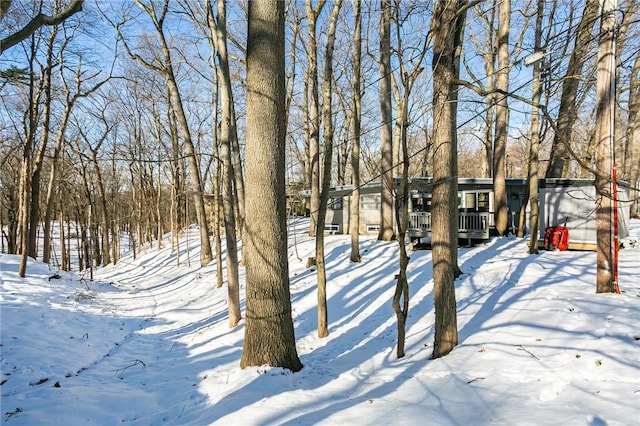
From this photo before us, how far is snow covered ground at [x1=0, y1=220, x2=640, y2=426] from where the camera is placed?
3.53 metres

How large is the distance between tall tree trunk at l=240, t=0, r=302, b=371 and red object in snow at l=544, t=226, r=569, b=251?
34.1 feet

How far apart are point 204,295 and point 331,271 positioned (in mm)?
4286

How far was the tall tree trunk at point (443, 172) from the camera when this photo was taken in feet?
16.9

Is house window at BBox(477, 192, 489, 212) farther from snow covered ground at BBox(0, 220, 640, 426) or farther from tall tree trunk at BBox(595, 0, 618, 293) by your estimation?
tall tree trunk at BBox(595, 0, 618, 293)

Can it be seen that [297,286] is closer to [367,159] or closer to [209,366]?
[209,366]

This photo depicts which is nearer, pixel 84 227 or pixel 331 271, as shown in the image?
pixel 331 271

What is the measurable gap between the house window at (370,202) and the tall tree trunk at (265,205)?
49.6ft

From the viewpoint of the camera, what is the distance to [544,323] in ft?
17.3

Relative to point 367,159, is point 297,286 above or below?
below

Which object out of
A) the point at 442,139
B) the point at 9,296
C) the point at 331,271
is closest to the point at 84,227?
the point at 9,296

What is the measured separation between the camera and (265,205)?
4973mm

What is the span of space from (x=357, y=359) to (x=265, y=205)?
116 inches

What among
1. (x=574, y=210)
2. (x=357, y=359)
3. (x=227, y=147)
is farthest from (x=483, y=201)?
(x=357, y=359)

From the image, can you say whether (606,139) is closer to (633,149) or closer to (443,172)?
(443,172)
